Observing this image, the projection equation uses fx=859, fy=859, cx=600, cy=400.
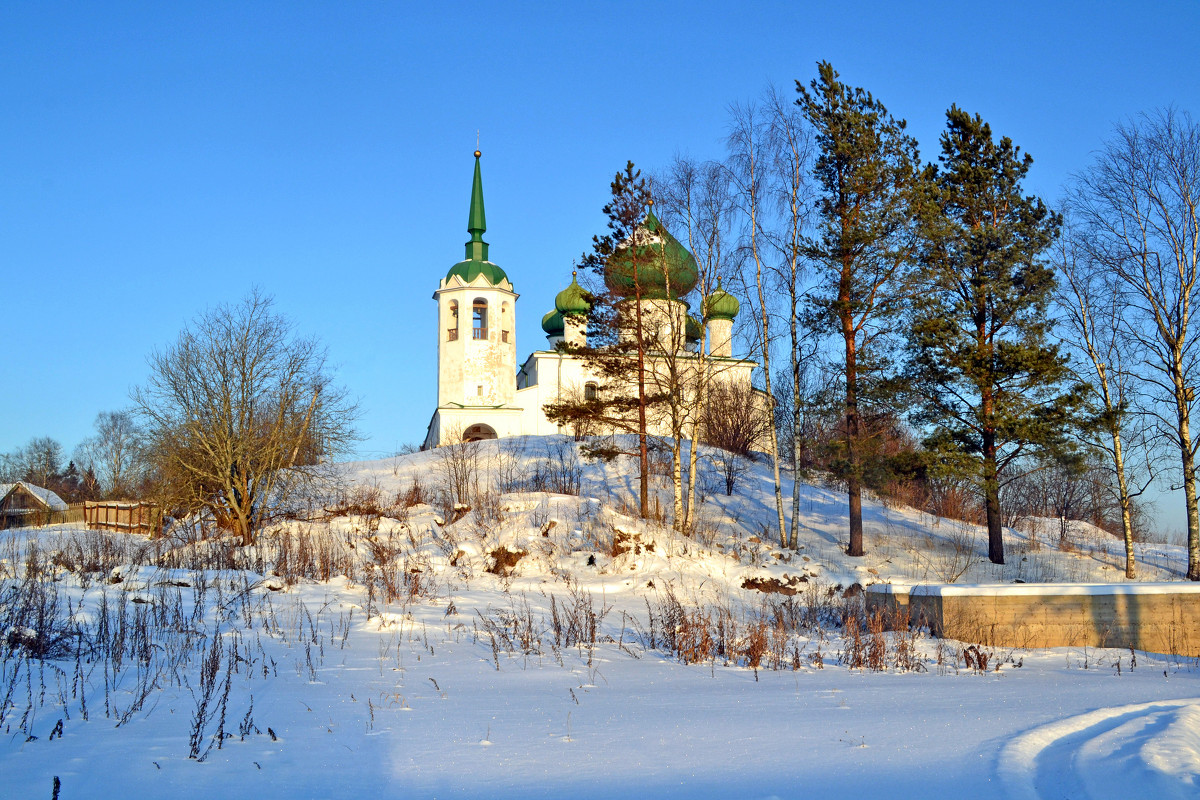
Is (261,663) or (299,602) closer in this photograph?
(261,663)

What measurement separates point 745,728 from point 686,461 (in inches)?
921

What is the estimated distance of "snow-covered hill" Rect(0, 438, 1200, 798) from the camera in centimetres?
394

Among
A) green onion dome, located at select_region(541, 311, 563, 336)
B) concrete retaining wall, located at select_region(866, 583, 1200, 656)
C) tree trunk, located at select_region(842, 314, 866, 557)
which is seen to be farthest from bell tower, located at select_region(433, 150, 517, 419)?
concrete retaining wall, located at select_region(866, 583, 1200, 656)

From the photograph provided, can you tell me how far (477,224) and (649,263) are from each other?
26.6m

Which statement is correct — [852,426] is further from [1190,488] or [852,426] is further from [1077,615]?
[1077,615]

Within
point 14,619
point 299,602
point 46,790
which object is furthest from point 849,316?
point 46,790

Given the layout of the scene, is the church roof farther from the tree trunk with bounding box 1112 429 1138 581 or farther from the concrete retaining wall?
the concrete retaining wall

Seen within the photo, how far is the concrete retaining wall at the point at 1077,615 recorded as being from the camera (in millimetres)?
10742

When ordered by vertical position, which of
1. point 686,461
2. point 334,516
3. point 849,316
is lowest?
point 334,516

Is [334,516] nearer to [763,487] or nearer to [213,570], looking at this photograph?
[213,570]

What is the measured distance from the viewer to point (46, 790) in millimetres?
3621

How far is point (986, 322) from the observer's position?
20.7 meters

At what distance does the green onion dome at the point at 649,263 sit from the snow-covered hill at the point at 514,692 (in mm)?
7365

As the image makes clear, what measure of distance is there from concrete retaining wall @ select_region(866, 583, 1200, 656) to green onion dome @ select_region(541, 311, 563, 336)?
1453 inches
